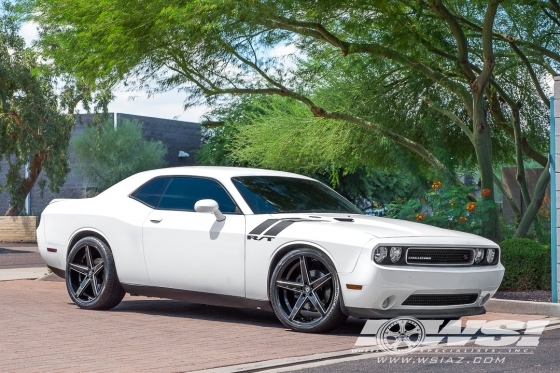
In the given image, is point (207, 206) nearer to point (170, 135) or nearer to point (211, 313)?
point (211, 313)

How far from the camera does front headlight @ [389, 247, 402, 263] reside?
8555mm

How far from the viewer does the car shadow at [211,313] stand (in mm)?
9672

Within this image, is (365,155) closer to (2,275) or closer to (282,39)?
(282,39)

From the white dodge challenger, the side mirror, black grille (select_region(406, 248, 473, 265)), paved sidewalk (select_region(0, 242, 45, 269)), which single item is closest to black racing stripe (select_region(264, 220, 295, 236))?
the white dodge challenger

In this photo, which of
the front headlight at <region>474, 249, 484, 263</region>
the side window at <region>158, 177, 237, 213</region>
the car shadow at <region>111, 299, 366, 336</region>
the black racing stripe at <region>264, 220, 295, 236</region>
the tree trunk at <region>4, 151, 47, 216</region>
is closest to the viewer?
the front headlight at <region>474, 249, 484, 263</region>

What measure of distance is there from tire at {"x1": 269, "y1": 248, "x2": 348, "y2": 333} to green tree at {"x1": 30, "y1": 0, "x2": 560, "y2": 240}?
201 inches

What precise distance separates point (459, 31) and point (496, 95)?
384cm

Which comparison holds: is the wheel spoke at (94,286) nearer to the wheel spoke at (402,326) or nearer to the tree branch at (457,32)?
the wheel spoke at (402,326)

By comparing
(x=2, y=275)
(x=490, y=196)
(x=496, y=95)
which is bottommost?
(x=2, y=275)

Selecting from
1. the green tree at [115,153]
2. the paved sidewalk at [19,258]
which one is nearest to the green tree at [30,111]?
the paved sidewalk at [19,258]

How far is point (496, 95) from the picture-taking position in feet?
62.8

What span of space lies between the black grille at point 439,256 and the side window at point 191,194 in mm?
2055

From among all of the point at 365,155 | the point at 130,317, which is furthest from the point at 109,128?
the point at 130,317

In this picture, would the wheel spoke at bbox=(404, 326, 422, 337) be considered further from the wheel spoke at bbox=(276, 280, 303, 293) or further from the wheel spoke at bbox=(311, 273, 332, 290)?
the wheel spoke at bbox=(276, 280, 303, 293)
